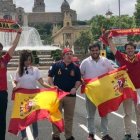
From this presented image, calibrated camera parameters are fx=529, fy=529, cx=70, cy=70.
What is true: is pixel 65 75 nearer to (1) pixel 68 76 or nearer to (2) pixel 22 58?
(1) pixel 68 76

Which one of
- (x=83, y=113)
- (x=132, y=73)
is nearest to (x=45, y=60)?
(x=83, y=113)

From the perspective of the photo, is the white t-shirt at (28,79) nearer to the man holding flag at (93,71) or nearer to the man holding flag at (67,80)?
the man holding flag at (67,80)

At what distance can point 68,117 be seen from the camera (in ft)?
Answer: 32.0

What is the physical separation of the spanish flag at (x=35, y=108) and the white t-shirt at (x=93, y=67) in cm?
79

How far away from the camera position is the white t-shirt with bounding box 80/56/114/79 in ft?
32.9

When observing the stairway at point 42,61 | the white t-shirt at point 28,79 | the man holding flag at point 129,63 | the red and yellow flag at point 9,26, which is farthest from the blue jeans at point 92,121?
the stairway at point 42,61

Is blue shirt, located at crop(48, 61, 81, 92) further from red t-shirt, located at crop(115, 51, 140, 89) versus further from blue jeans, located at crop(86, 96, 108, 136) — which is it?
red t-shirt, located at crop(115, 51, 140, 89)

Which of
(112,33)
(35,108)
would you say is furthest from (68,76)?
(112,33)

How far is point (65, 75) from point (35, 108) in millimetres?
813

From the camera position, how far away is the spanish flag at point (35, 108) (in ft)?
30.3

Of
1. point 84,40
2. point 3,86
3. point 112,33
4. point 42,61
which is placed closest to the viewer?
point 3,86

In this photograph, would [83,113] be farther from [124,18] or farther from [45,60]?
[124,18]

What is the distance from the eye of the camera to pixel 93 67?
1002 centimetres

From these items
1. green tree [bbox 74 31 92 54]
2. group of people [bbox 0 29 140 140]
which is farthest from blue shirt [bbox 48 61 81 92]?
green tree [bbox 74 31 92 54]
